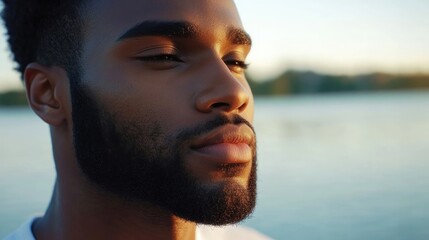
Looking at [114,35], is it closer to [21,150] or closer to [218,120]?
[218,120]

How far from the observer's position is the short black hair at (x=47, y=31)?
2.38m

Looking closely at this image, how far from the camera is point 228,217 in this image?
80.9 inches

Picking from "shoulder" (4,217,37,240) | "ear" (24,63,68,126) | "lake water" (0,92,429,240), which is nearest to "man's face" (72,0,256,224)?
"ear" (24,63,68,126)

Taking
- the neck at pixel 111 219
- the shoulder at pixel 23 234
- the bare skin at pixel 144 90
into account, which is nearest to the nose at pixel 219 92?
the bare skin at pixel 144 90

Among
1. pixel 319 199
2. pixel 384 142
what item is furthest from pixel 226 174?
pixel 384 142

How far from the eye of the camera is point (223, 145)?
2014mm

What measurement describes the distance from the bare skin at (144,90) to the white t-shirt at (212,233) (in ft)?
0.45

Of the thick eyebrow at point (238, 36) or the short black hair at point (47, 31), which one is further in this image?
the short black hair at point (47, 31)

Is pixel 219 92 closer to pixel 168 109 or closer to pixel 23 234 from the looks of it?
pixel 168 109

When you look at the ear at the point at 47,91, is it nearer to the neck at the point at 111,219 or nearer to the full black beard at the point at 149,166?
the full black beard at the point at 149,166

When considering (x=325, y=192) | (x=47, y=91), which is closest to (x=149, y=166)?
(x=47, y=91)

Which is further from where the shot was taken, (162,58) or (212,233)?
(212,233)

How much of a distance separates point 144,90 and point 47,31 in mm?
736

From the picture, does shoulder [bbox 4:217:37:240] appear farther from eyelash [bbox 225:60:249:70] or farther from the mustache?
eyelash [bbox 225:60:249:70]
